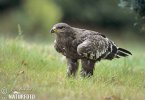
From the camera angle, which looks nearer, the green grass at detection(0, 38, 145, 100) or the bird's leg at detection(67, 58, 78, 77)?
the green grass at detection(0, 38, 145, 100)

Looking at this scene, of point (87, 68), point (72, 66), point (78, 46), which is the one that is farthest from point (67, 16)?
point (78, 46)

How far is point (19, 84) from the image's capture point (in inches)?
417

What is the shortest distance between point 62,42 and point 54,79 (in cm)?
63

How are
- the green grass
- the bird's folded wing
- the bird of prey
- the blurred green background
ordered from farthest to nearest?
the blurred green background
the bird of prey
the bird's folded wing
the green grass

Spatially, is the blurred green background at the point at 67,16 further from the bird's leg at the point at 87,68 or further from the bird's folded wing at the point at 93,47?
the bird's leg at the point at 87,68

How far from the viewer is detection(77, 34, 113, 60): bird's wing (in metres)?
11.1

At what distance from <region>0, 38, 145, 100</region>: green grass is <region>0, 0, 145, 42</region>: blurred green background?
12000 millimetres

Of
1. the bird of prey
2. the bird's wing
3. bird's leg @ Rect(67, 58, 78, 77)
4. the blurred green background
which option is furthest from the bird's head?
the blurred green background

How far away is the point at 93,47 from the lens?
1130 centimetres

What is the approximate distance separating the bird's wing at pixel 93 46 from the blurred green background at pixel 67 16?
14107 mm

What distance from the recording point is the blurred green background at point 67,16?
26047mm

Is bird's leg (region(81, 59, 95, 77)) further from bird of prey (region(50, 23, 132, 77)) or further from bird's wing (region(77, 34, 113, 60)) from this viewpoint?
bird's wing (region(77, 34, 113, 60))

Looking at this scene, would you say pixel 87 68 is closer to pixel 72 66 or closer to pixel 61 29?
pixel 72 66

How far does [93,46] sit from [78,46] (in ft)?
1.03
